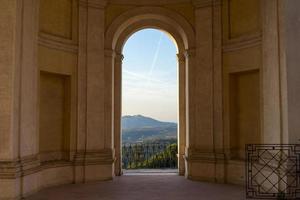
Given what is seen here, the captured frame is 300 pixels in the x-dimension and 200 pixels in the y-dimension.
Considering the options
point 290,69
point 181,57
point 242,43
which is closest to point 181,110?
point 181,57

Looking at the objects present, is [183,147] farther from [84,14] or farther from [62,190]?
[84,14]

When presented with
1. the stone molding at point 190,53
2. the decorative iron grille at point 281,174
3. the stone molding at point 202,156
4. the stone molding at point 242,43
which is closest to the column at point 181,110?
the stone molding at point 190,53

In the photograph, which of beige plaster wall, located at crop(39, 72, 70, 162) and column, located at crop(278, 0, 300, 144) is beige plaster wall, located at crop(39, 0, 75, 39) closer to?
beige plaster wall, located at crop(39, 72, 70, 162)

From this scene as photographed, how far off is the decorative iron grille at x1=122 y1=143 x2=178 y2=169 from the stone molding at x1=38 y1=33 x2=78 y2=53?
672cm

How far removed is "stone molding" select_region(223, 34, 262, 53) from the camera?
12308 mm

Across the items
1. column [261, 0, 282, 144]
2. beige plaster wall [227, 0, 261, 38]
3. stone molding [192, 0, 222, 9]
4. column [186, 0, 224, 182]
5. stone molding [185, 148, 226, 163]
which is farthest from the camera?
stone molding [192, 0, 222, 9]

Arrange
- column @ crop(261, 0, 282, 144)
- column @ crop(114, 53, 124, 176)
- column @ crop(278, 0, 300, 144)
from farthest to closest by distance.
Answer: column @ crop(114, 53, 124, 176)
column @ crop(261, 0, 282, 144)
column @ crop(278, 0, 300, 144)

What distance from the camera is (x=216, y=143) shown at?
44.0ft

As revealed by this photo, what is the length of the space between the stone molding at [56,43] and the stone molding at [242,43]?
18.0 feet

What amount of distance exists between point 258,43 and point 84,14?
6296 mm

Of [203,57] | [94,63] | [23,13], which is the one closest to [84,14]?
[94,63]

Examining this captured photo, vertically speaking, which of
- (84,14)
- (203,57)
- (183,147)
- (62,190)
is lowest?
(62,190)

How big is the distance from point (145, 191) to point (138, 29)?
697 cm


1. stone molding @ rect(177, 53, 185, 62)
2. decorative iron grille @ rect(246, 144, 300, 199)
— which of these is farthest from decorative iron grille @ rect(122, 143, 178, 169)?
decorative iron grille @ rect(246, 144, 300, 199)
